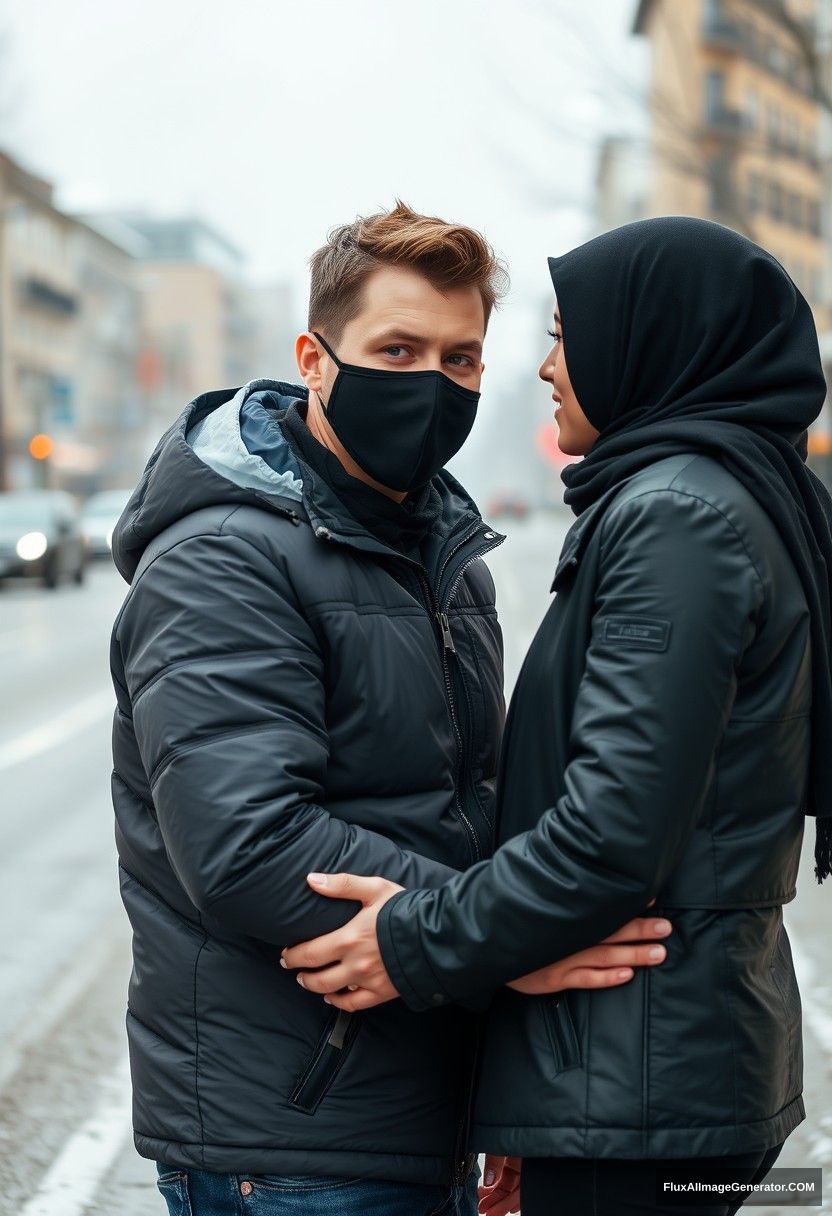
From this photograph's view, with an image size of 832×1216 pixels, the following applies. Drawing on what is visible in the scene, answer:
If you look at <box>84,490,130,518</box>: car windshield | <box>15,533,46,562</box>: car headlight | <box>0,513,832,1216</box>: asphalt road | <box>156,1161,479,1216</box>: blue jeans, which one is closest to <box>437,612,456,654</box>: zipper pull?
<box>156,1161,479,1216</box>: blue jeans

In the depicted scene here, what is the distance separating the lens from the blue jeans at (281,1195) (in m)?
1.97

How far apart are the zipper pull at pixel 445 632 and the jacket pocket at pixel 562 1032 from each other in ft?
1.85

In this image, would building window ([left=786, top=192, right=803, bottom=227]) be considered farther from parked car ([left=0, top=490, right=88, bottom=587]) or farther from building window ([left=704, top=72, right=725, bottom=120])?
parked car ([left=0, top=490, right=88, bottom=587])

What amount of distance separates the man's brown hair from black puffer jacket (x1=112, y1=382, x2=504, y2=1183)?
300 millimetres

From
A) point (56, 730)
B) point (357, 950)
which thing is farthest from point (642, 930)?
point (56, 730)

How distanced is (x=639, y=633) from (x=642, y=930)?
14.9 inches

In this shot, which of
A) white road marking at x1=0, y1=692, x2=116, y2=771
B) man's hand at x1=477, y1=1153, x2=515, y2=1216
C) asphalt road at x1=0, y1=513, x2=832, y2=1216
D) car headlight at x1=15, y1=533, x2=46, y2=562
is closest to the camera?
man's hand at x1=477, y1=1153, x2=515, y2=1216

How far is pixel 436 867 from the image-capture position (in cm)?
199

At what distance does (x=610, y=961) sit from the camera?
185 cm

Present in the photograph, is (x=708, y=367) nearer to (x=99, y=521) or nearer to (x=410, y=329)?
(x=410, y=329)

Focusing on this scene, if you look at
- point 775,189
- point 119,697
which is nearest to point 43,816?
point 119,697

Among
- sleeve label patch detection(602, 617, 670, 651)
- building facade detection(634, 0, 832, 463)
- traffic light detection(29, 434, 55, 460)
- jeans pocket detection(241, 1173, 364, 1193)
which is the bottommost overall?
traffic light detection(29, 434, 55, 460)

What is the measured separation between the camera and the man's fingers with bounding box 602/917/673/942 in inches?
72.5

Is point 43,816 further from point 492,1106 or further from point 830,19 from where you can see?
point 830,19
